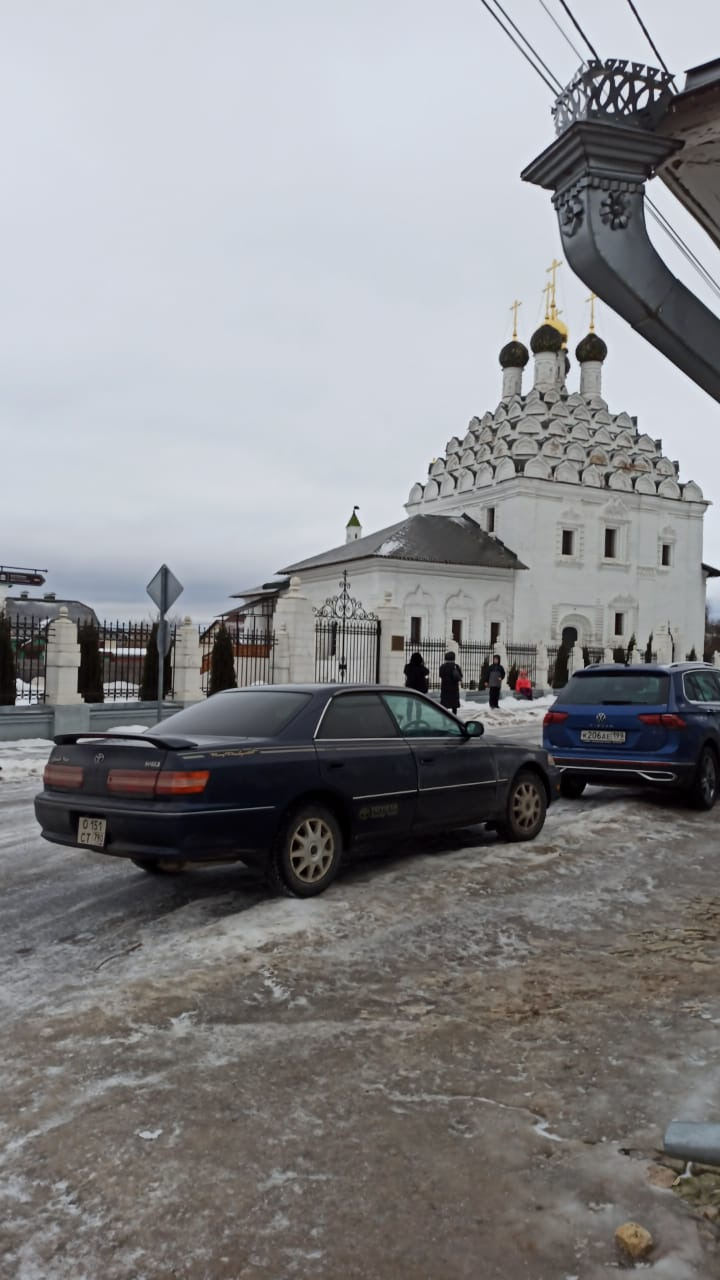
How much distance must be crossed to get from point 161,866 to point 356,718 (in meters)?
1.68

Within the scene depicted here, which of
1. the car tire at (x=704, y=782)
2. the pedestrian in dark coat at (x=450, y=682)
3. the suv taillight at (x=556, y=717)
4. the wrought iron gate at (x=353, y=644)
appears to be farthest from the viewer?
the wrought iron gate at (x=353, y=644)

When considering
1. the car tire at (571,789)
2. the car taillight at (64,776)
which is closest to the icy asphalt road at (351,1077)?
the car taillight at (64,776)

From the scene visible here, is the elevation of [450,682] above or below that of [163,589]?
below

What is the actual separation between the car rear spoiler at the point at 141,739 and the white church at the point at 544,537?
37.6m

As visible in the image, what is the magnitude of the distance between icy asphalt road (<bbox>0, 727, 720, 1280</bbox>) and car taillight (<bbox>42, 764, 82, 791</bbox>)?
2.53ft

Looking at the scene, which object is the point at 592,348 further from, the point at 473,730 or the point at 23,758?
the point at 473,730

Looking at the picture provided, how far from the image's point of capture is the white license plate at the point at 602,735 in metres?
9.73

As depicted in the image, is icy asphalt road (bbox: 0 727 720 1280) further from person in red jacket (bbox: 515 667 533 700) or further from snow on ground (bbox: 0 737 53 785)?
person in red jacket (bbox: 515 667 533 700)

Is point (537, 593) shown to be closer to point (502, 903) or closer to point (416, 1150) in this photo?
point (502, 903)

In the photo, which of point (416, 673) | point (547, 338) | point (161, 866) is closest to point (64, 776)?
point (161, 866)

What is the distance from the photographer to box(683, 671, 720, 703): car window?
1004cm

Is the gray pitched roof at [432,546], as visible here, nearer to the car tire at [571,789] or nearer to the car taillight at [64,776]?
the car tire at [571,789]

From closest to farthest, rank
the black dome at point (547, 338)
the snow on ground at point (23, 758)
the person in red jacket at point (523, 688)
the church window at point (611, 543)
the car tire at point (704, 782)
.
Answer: the car tire at point (704, 782) < the snow on ground at point (23, 758) < the person in red jacket at point (523, 688) < the church window at point (611, 543) < the black dome at point (547, 338)

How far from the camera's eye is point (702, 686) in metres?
10.4
